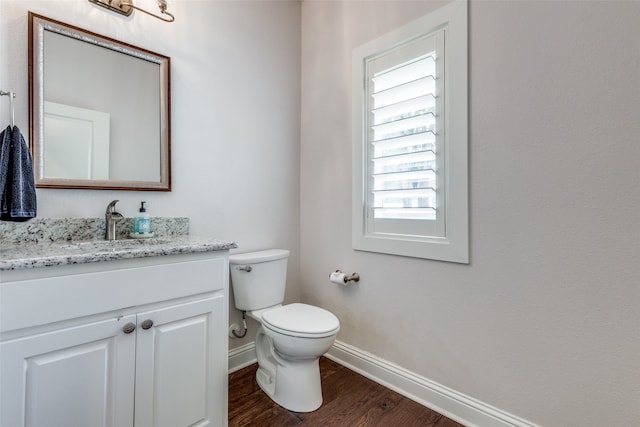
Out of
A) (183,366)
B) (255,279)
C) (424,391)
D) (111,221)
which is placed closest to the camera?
(183,366)

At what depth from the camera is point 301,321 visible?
1.58m

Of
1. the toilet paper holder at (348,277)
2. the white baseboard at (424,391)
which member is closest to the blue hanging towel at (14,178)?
the toilet paper holder at (348,277)

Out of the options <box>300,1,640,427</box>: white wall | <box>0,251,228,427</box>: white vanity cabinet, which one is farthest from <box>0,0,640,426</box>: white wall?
<box>0,251,228,427</box>: white vanity cabinet

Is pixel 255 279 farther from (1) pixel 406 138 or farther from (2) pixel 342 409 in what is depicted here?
(1) pixel 406 138

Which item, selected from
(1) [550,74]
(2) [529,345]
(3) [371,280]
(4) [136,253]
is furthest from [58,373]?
(1) [550,74]

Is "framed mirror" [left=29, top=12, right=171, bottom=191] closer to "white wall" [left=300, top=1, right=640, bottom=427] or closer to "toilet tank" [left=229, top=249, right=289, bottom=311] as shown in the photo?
"toilet tank" [left=229, top=249, right=289, bottom=311]

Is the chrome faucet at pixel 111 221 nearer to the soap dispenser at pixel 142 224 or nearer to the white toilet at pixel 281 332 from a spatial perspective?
the soap dispenser at pixel 142 224

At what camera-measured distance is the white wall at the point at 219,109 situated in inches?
54.3

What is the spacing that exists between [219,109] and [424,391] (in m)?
1.96

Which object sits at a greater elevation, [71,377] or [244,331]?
[71,377]

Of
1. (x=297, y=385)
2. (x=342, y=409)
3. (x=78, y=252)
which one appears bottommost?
(x=342, y=409)

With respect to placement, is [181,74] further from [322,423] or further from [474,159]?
[322,423]

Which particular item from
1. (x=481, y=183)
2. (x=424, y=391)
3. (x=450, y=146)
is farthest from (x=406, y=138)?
(x=424, y=391)

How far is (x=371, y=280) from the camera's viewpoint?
1.89m
